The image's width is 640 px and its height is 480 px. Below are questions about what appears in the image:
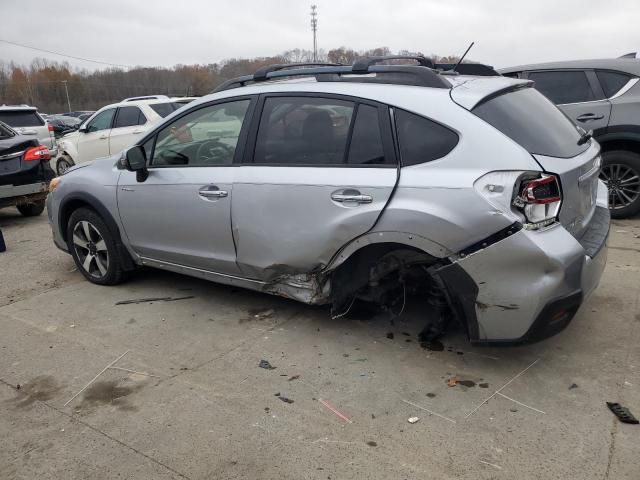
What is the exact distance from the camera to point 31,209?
854 cm

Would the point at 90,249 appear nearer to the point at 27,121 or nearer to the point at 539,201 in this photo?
the point at 539,201

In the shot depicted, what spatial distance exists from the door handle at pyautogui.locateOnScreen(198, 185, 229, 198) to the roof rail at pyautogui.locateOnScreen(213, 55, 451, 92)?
2.91 feet

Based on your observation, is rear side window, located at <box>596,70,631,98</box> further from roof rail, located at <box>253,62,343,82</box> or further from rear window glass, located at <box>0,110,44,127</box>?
rear window glass, located at <box>0,110,44,127</box>

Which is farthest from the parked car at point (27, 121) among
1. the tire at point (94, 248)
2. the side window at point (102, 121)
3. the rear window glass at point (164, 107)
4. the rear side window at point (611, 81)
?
the rear side window at point (611, 81)

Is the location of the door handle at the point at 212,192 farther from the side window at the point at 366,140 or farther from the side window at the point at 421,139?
the side window at the point at 421,139

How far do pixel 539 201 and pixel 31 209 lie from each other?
8065 mm

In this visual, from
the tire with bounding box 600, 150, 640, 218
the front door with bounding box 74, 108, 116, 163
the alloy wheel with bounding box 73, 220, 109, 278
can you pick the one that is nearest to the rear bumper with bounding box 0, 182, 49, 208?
the alloy wheel with bounding box 73, 220, 109, 278

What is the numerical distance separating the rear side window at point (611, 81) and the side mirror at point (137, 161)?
5.40 m

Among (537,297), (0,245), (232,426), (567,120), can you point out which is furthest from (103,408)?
(0,245)

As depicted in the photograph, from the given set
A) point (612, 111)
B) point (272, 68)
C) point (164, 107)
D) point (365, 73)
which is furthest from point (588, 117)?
point (164, 107)

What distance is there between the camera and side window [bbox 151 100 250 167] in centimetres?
389

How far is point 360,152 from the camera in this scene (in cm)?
329

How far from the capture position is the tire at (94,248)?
15.5ft

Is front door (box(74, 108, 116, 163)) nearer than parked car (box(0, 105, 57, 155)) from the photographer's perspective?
Yes
